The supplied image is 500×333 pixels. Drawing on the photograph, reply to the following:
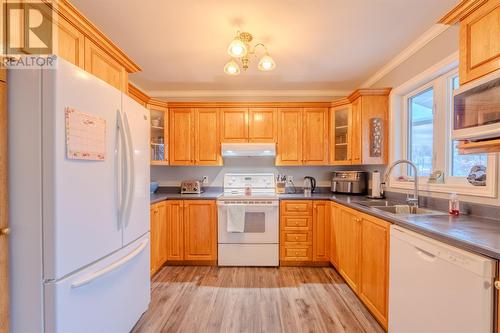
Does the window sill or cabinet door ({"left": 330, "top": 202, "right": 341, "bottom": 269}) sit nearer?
the window sill

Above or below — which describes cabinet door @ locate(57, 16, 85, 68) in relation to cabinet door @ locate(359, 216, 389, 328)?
above

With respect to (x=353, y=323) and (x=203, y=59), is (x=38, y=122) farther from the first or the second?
(x=353, y=323)

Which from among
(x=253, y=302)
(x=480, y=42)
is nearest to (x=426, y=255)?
(x=480, y=42)

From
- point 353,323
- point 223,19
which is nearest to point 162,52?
point 223,19

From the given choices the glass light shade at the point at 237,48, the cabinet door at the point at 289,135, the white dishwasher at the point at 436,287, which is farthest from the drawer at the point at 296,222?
the glass light shade at the point at 237,48

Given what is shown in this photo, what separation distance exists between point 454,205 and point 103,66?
282cm

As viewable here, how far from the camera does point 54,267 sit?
1.03 m

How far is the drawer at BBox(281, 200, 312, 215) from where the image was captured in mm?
2998

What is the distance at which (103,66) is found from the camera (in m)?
1.74

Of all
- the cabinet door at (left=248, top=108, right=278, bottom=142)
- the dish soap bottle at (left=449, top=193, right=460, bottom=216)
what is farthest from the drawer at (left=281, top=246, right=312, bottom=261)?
the dish soap bottle at (left=449, top=193, right=460, bottom=216)

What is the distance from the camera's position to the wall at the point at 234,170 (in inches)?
143

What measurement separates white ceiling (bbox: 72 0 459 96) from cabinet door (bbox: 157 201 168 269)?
171 centimetres

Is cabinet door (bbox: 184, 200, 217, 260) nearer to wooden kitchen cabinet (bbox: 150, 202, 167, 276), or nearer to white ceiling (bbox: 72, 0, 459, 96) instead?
wooden kitchen cabinet (bbox: 150, 202, 167, 276)

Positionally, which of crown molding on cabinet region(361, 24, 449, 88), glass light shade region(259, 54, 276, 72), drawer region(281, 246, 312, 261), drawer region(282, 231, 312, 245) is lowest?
drawer region(281, 246, 312, 261)
